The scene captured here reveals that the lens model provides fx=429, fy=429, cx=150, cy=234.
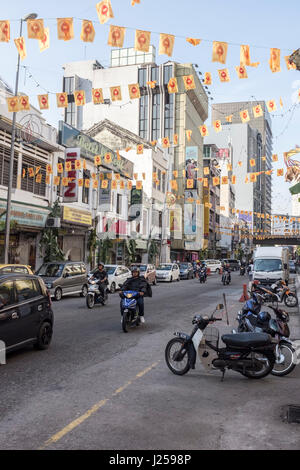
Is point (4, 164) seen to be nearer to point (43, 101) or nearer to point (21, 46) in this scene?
point (43, 101)

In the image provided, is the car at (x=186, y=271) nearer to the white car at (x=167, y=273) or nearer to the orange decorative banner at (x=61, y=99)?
the white car at (x=167, y=273)

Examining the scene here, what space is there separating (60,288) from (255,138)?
525 feet

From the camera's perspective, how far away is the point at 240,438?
14.7 ft

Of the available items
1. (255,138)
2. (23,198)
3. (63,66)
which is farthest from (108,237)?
(255,138)

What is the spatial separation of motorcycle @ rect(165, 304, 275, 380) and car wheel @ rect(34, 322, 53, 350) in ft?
10.1

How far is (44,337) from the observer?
880cm

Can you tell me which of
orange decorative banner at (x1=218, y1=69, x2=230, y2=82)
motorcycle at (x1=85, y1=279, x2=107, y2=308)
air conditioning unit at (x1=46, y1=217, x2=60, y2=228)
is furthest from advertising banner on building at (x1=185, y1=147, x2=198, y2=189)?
orange decorative banner at (x1=218, y1=69, x2=230, y2=82)

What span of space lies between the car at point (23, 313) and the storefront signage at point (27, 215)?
14.4 meters

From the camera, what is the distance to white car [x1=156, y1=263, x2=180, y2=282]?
3528 cm

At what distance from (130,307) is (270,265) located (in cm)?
1691

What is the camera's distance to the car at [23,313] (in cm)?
748

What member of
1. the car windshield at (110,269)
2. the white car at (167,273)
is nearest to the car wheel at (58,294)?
the car windshield at (110,269)

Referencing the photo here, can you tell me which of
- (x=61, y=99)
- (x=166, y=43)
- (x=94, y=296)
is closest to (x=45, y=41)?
(x=166, y=43)
